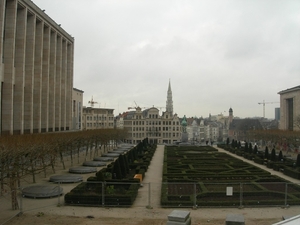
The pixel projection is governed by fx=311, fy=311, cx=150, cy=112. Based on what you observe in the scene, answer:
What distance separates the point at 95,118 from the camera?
125312mm

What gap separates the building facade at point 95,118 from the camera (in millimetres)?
120625

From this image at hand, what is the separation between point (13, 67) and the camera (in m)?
37.3

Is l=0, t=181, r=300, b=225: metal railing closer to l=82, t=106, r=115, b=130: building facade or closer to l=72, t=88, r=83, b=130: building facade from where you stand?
l=72, t=88, r=83, b=130: building facade

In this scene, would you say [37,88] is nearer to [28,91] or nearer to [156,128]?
[28,91]

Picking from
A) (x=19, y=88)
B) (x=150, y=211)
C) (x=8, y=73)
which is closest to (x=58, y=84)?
(x=19, y=88)

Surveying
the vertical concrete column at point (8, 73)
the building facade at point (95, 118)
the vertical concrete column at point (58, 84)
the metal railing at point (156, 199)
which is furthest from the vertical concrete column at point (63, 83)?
the building facade at point (95, 118)

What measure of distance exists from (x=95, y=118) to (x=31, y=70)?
83.3m

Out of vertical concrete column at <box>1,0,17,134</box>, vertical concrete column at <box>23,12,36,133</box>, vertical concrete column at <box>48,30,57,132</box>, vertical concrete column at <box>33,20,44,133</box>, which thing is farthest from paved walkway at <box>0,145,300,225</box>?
vertical concrete column at <box>48,30,57,132</box>

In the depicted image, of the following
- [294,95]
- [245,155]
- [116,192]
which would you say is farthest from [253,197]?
[294,95]

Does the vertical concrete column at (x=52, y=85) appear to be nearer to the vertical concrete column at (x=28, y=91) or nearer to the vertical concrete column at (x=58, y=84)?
the vertical concrete column at (x=58, y=84)

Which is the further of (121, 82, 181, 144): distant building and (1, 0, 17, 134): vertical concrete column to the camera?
(121, 82, 181, 144): distant building

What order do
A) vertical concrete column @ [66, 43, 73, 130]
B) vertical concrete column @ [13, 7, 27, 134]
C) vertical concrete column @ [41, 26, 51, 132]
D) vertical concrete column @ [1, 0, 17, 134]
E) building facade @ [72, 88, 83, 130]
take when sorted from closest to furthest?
1. vertical concrete column @ [1, 0, 17, 134]
2. vertical concrete column @ [13, 7, 27, 134]
3. vertical concrete column @ [41, 26, 51, 132]
4. vertical concrete column @ [66, 43, 73, 130]
5. building facade @ [72, 88, 83, 130]

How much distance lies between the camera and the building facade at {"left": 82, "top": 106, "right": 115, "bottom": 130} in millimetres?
120625

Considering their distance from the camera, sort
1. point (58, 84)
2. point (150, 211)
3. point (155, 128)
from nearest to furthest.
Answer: point (150, 211) < point (58, 84) < point (155, 128)
